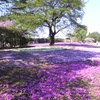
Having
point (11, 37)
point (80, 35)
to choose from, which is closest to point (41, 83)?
point (11, 37)

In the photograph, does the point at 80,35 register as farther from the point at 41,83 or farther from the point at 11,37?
the point at 41,83

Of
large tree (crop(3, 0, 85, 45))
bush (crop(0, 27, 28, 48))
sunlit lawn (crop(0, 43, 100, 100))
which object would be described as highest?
large tree (crop(3, 0, 85, 45))

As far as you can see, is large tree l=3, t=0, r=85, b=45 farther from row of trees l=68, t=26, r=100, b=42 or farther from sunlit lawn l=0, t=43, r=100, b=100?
Result: sunlit lawn l=0, t=43, r=100, b=100

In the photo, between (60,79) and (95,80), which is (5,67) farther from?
(95,80)

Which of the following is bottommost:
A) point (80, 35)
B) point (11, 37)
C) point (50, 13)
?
point (11, 37)

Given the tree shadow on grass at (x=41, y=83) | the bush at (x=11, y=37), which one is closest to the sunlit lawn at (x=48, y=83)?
the tree shadow on grass at (x=41, y=83)

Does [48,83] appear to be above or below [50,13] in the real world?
below

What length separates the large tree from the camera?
58.5 ft

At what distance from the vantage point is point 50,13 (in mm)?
17609

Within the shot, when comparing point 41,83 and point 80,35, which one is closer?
point 41,83

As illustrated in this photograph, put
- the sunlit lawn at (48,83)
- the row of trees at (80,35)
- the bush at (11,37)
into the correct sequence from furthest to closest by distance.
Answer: the row of trees at (80,35) → the bush at (11,37) → the sunlit lawn at (48,83)

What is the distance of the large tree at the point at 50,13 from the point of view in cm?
1784

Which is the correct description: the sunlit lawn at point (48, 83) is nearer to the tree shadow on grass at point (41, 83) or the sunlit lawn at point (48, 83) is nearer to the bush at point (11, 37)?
the tree shadow on grass at point (41, 83)

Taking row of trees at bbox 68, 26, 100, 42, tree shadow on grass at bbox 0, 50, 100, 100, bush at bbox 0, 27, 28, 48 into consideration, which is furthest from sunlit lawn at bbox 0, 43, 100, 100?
row of trees at bbox 68, 26, 100, 42
